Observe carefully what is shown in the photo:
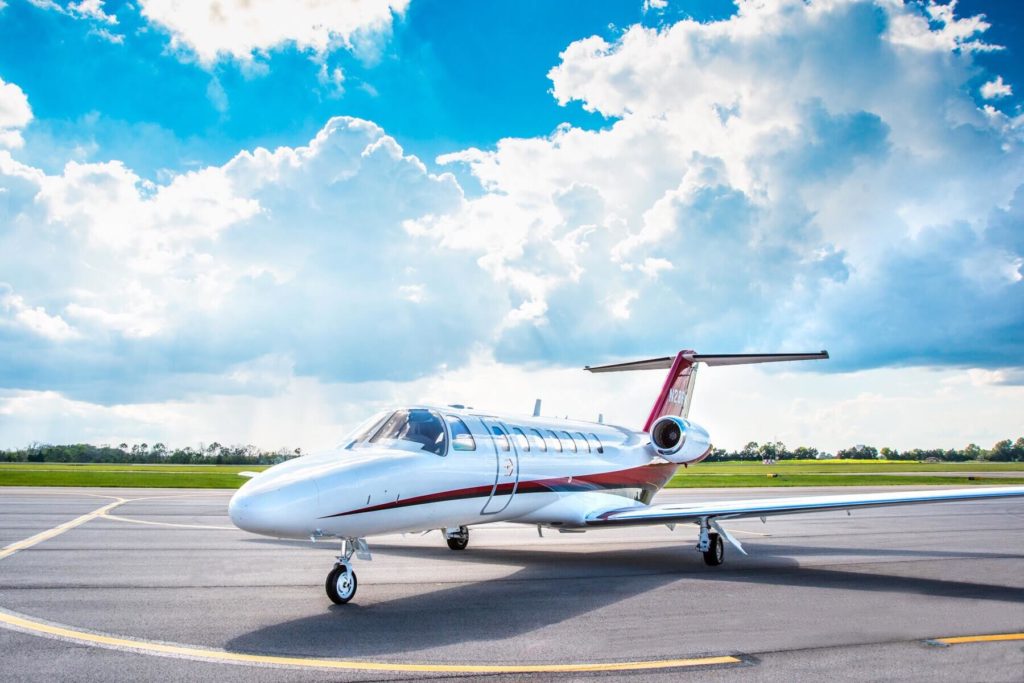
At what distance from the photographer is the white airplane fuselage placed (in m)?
8.98

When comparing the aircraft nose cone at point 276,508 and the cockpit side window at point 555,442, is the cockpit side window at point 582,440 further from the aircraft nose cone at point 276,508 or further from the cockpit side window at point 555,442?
the aircraft nose cone at point 276,508

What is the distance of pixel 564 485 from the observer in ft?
47.8

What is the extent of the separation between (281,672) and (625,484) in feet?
37.1

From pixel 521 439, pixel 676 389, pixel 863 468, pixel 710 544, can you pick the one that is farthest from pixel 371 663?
pixel 863 468

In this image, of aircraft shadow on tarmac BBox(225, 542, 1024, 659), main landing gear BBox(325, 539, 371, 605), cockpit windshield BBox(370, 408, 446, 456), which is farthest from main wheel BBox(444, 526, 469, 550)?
main landing gear BBox(325, 539, 371, 605)

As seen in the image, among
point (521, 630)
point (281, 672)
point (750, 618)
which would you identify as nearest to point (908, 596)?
point (750, 618)

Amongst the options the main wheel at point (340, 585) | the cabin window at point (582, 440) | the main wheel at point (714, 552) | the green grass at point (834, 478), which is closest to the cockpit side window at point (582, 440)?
the cabin window at point (582, 440)

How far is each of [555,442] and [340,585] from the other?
20.2 ft

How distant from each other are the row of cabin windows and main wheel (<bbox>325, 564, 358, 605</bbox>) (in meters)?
2.58

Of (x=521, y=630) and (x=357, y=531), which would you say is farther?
(x=357, y=531)

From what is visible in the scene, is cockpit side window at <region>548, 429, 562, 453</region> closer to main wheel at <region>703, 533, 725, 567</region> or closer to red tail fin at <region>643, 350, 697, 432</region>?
main wheel at <region>703, 533, 725, 567</region>

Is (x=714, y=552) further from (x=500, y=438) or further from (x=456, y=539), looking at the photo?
(x=456, y=539)

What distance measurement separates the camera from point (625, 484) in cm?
1697

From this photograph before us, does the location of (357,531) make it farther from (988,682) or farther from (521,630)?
(988,682)
